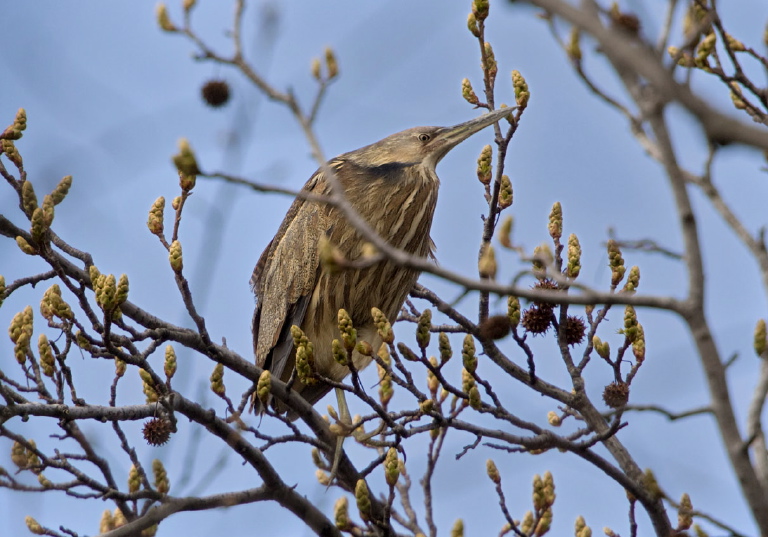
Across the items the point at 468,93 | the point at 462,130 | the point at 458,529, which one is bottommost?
the point at 458,529

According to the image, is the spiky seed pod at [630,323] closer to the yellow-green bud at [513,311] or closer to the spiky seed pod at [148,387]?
the yellow-green bud at [513,311]

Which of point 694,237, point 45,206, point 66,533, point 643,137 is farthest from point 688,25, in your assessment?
point 66,533

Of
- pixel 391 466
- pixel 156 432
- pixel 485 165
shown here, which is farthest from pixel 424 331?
pixel 156 432

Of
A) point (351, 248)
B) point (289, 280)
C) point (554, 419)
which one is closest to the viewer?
point (554, 419)

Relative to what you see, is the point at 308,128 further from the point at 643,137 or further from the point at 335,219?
the point at 335,219

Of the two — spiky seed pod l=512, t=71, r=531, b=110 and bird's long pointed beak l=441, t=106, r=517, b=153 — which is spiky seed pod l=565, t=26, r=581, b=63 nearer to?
spiky seed pod l=512, t=71, r=531, b=110

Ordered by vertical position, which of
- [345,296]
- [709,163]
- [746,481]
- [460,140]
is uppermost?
[460,140]

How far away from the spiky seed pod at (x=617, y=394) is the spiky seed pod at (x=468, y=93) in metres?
1.38

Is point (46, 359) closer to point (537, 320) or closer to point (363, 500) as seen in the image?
point (363, 500)

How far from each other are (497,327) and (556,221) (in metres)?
0.59

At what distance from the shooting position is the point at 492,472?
4336 mm

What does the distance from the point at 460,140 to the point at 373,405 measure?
7.97 ft

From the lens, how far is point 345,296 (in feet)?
17.5

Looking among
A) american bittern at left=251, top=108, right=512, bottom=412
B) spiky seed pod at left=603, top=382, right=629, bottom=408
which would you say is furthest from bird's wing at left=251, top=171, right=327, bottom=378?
spiky seed pod at left=603, top=382, right=629, bottom=408
